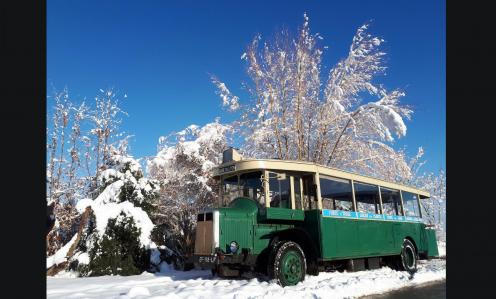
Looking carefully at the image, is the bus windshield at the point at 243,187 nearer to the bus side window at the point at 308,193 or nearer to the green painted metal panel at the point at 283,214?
the green painted metal panel at the point at 283,214

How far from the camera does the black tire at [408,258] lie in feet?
37.8

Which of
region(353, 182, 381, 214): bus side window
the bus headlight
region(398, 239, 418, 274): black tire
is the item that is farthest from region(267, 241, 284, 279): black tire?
region(398, 239, 418, 274): black tire

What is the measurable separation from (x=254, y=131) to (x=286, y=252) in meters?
11.0

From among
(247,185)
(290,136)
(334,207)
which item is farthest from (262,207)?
(290,136)

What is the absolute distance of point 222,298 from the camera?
6645mm

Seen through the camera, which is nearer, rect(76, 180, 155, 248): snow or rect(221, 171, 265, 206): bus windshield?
rect(221, 171, 265, 206): bus windshield

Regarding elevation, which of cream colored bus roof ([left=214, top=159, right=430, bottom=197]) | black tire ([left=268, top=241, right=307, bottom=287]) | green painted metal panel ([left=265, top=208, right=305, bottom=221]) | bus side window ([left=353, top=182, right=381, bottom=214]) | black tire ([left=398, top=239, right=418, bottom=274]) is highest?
cream colored bus roof ([left=214, top=159, right=430, bottom=197])

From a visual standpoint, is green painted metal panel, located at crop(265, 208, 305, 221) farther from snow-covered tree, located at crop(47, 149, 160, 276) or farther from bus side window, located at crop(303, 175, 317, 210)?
snow-covered tree, located at crop(47, 149, 160, 276)

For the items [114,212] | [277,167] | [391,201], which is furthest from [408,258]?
[114,212]

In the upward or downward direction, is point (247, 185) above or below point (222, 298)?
above

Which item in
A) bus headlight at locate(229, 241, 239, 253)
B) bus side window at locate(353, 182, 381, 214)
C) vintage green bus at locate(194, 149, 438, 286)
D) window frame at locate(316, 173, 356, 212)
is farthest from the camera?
bus side window at locate(353, 182, 381, 214)

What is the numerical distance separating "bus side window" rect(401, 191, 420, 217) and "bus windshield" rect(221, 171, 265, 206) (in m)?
6.00

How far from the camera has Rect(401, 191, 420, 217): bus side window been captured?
12591 millimetres
